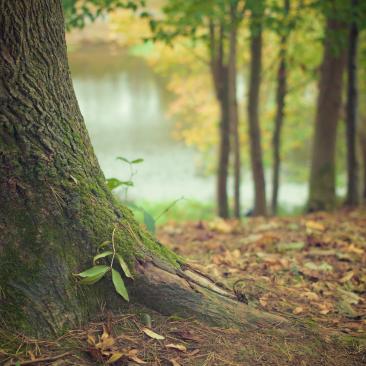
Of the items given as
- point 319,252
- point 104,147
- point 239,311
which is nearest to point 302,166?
point 104,147

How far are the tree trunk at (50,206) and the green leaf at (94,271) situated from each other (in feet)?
0.16

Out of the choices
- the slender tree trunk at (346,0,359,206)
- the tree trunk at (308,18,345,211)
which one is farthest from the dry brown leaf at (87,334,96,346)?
the tree trunk at (308,18,345,211)

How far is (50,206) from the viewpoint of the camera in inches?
92.0

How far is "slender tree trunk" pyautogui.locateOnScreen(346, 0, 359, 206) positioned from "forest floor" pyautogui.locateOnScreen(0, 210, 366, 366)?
3794 mm

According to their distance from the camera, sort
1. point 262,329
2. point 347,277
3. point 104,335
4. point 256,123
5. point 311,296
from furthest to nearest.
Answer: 1. point 256,123
2. point 347,277
3. point 311,296
4. point 262,329
5. point 104,335

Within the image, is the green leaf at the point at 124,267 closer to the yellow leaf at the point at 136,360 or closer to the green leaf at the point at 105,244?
the green leaf at the point at 105,244

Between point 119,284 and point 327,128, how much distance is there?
6.69 m

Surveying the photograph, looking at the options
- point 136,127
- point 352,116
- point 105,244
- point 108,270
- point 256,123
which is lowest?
point 136,127

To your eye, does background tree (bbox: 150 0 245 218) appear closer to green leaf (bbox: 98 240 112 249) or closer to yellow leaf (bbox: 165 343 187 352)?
green leaf (bbox: 98 240 112 249)

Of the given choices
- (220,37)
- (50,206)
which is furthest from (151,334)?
(220,37)

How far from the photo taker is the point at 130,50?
24.0 meters

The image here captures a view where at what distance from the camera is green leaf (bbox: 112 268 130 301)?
8.02 feet

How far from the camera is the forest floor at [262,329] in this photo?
2293 millimetres

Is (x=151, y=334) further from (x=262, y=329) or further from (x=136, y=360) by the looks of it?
(x=262, y=329)
